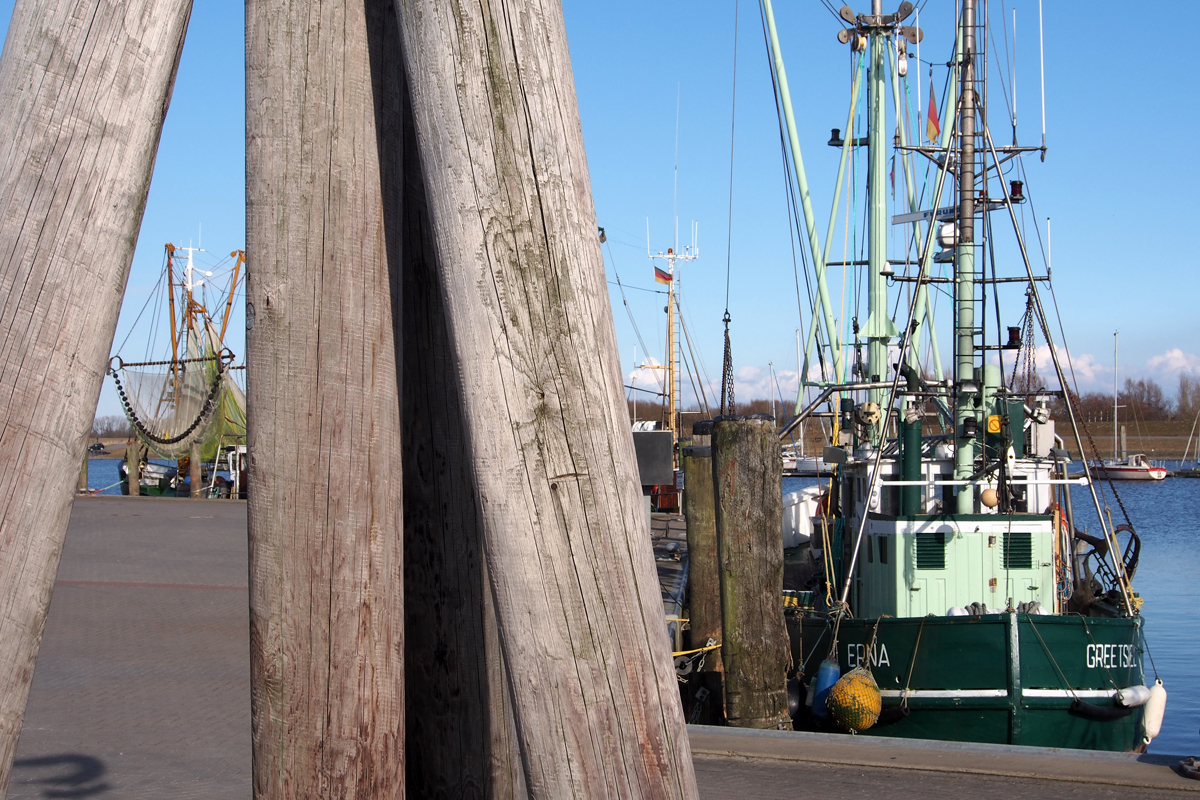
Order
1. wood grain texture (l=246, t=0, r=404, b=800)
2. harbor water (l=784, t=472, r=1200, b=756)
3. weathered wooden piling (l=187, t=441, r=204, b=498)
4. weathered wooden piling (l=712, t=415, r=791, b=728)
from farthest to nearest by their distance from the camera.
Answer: weathered wooden piling (l=187, t=441, r=204, b=498) < harbor water (l=784, t=472, r=1200, b=756) < weathered wooden piling (l=712, t=415, r=791, b=728) < wood grain texture (l=246, t=0, r=404, b=800)

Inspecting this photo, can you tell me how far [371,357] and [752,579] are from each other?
695 centimetres

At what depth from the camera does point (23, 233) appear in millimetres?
1678

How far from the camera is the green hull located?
32.3ft

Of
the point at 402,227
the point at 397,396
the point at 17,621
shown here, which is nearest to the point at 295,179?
the point at 402,227

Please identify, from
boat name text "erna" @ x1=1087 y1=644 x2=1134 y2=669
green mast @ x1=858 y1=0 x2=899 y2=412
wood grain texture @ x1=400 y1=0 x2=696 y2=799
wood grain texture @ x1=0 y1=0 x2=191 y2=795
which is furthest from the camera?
green mast @ x1=858 y1=0 x2=899 y2=412

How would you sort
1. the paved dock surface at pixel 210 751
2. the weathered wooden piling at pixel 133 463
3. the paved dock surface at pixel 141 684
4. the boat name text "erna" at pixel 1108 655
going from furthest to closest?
the weathered wooden piling at pixel 133 463
the boat name text "erna" at pixel 1108 655
the paved dock surface at pixel 141 684
the paved dock surface at pixel 210 751

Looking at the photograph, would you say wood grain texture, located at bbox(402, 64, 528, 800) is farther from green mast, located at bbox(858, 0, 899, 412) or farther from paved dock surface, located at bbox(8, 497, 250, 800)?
green mast, located at bbox(858, 0, 899, 412)

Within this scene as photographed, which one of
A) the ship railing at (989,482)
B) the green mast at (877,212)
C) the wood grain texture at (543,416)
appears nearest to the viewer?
the wood grain texture at (543,416)

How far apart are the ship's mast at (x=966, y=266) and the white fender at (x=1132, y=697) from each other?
2780mm

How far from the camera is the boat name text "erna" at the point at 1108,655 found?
998 centimetres

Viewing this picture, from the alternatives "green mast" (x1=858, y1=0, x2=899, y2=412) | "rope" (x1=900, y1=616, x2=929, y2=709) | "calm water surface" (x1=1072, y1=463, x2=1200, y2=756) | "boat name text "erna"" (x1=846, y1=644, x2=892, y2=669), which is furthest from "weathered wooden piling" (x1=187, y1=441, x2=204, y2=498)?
"rope" (x1=900, y1=616, x2=929, y2=709)

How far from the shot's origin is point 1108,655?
10.1 meters

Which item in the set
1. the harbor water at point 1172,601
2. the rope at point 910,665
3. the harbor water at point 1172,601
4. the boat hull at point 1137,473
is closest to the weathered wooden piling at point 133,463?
the harbor water at point 1172,601

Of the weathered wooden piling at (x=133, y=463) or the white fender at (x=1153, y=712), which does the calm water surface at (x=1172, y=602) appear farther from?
the weathered wooden piling at (x=133, y=463)
